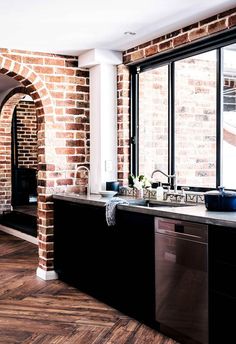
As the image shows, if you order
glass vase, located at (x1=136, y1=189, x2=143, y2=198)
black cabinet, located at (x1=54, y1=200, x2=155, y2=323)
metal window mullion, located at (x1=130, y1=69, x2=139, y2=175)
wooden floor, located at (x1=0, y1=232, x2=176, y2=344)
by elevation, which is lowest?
wooden floor, located at (x1=0, y1=232, x2=176, y2=344)

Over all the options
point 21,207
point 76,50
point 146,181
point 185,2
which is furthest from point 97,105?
point 21,207

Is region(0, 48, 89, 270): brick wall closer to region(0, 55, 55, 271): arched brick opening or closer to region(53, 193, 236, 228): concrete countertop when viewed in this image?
region(0, 55, 55, 271): arched brick opening

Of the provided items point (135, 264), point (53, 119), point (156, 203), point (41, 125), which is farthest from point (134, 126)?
point (135, 264)

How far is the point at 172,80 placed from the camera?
475cm

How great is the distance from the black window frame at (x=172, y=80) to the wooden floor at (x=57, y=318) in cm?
140

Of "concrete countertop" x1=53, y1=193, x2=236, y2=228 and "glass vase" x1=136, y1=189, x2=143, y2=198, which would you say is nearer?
"concrete countertop" x1=53, y1=193, x2=236, y2=228

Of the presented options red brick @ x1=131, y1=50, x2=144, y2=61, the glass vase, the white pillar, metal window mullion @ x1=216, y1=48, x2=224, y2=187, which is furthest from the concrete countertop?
red brick @ x1=131, y1=50, x2=144, y2=61

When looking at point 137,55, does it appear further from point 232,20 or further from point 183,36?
point 232,20

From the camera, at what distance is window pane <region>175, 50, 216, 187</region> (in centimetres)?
509

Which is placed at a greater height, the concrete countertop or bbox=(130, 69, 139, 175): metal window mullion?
bbox=(130, 69, 139, 175): metal window mullion

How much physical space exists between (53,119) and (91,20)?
1.44m

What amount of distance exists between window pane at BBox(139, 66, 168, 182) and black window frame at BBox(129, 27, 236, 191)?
0.08m

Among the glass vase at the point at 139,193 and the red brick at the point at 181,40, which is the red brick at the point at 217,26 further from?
the glass vase at the point at 139,193

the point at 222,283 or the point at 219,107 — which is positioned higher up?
the point at 219,107
